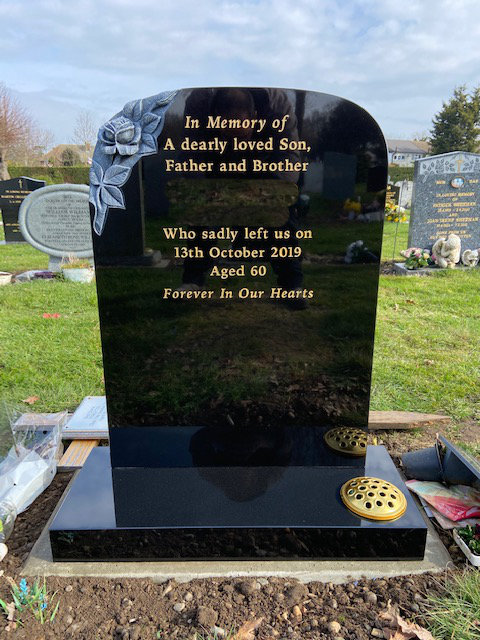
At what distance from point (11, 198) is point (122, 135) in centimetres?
1187

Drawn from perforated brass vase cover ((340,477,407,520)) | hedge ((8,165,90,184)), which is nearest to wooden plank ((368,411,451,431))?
perforated brass vase cover ((340,477,407,520))

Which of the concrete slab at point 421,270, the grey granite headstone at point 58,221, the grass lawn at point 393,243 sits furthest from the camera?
the grass lawn at point 393,243

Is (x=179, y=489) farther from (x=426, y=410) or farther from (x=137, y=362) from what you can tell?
(x=426, y=410)

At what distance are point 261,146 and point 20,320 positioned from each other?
14.8 ft

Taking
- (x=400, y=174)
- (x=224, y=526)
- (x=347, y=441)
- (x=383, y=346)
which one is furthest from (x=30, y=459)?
(x=400, y=174)

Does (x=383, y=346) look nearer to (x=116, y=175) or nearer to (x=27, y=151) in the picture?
(x=116, y=175)

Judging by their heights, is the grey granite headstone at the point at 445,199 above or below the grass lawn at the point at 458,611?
above

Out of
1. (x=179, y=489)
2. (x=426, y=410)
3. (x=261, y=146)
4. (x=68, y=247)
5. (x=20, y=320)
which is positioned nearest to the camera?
(x=261, y=146)

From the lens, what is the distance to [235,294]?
2.38 m

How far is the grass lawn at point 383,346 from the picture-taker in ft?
12.6

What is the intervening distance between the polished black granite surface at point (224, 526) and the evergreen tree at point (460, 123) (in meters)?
35.2

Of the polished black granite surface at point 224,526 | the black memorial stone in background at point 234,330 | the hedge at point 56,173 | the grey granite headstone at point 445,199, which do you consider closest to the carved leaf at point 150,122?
the black memorial stone in background at point 234,330

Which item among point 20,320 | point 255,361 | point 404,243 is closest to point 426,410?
point 255,361

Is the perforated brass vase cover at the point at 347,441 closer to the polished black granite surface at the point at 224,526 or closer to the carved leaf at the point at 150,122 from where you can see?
the polished black granite surface at the point at 224,526
